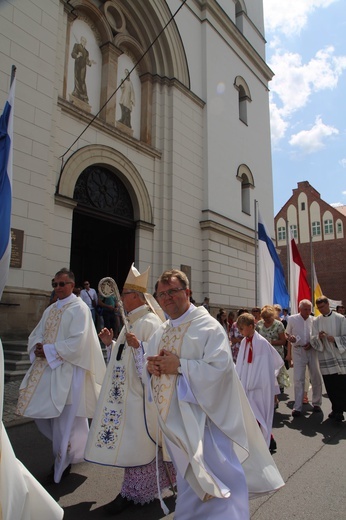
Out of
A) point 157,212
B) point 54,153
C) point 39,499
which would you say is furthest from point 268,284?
point 39,499

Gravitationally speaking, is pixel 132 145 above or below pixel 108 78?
below

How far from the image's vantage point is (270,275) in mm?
10086

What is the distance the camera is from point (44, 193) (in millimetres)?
9898

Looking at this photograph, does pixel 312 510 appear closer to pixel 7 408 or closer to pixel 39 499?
pixel 39 499

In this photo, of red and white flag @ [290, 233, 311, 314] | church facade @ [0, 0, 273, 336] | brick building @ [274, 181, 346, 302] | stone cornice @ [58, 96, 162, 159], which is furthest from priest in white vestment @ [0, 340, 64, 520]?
brick building @ [274, 181, 346, 302]

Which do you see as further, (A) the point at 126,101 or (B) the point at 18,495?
(A) the point at 126,101

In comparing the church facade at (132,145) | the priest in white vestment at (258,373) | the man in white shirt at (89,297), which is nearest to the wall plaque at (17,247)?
the church facade at (132,145)

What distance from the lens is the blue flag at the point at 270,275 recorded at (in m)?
9.84

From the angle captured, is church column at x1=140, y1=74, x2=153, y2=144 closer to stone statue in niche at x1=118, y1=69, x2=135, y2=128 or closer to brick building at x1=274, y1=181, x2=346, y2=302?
stone statue in niche at x1=118, y1=69, x2=135, y2=128

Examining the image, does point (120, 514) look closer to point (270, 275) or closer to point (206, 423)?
point (206, 423)

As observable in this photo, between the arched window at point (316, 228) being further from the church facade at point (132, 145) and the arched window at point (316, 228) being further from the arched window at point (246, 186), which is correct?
the arched window at point (246, 186)

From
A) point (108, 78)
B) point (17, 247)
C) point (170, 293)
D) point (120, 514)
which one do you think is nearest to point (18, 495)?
point (120, 514)

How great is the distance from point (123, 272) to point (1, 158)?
9723 millimetres

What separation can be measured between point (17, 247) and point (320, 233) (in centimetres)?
3204
